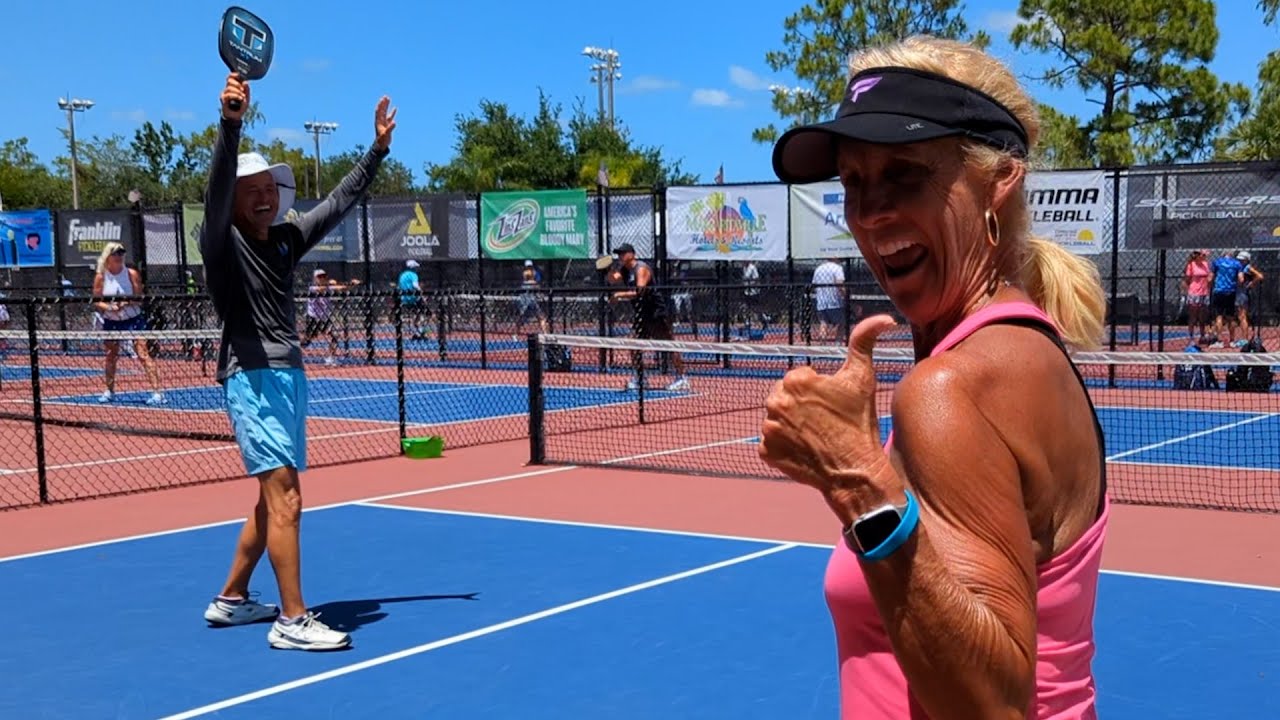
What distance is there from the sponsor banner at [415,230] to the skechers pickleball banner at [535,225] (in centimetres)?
103

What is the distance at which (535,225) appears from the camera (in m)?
21.6

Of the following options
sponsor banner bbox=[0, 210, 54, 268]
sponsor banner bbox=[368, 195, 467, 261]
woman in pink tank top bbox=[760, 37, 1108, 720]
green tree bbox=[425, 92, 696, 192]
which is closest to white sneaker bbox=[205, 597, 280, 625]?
woman in pink tank top bbox=[760, 37, 1108, 720]

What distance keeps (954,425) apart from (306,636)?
491 centimetres

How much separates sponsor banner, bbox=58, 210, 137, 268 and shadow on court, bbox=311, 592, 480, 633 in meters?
20.9

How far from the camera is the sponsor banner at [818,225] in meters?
18.5

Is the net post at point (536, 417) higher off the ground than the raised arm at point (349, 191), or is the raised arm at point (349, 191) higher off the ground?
the raised arm at point (349, 191)

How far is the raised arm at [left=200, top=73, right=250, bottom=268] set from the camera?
538 centimetres

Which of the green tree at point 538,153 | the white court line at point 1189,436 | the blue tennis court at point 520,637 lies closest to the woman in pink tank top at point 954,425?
the blue tennis court at point 520,637

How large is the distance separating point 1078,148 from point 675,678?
105 ft

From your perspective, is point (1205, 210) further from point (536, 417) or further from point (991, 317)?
point (991, 317)

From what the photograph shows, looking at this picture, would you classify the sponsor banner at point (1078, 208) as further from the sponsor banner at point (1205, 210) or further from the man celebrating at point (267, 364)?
the man celebrating at point (267, 364)

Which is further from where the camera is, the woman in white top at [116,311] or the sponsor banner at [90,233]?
the sponsor banner at [90,233]

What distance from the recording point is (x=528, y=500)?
9680 millimetres

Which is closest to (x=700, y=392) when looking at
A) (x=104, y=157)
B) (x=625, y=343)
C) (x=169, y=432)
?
(x=625, y=343)
